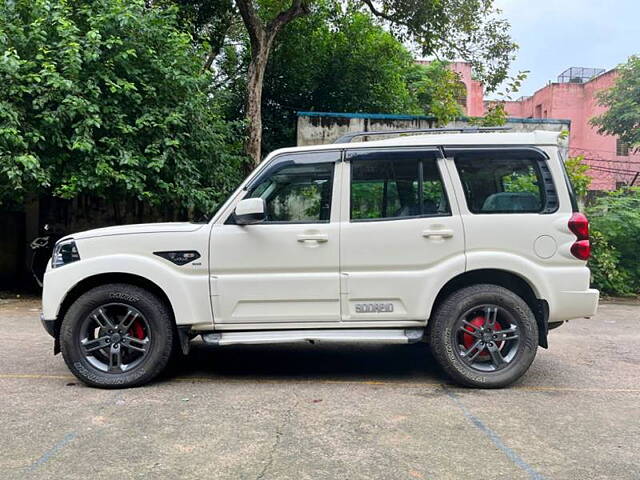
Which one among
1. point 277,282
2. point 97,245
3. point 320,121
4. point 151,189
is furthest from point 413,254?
point 320,121

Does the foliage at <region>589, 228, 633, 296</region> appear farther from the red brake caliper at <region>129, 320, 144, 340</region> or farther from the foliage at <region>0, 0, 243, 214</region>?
the red brake caliper at <region>129, 320, 144, 340</region>

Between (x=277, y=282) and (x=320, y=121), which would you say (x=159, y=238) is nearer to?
(x=277, y=282)

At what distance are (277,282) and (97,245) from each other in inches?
61.1

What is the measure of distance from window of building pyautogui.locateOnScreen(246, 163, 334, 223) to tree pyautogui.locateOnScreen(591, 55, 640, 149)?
27531 millimetres

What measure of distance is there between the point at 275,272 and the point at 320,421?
1.31 meters

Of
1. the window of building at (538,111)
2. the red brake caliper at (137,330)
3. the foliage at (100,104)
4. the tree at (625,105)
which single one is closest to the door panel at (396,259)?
the red brake caliper at (137,330)

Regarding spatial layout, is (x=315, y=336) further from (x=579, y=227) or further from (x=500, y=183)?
(x=579, y=227)

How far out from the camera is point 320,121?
469 inches

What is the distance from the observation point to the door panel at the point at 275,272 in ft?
15.4

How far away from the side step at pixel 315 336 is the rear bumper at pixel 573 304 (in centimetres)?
117

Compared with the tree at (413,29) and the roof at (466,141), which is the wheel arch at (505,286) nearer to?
the roof at (466,141)

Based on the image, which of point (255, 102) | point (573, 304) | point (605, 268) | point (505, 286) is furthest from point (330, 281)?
point (255, 102)

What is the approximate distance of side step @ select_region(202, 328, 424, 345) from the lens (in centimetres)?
466

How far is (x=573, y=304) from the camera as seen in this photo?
4.74 metres
